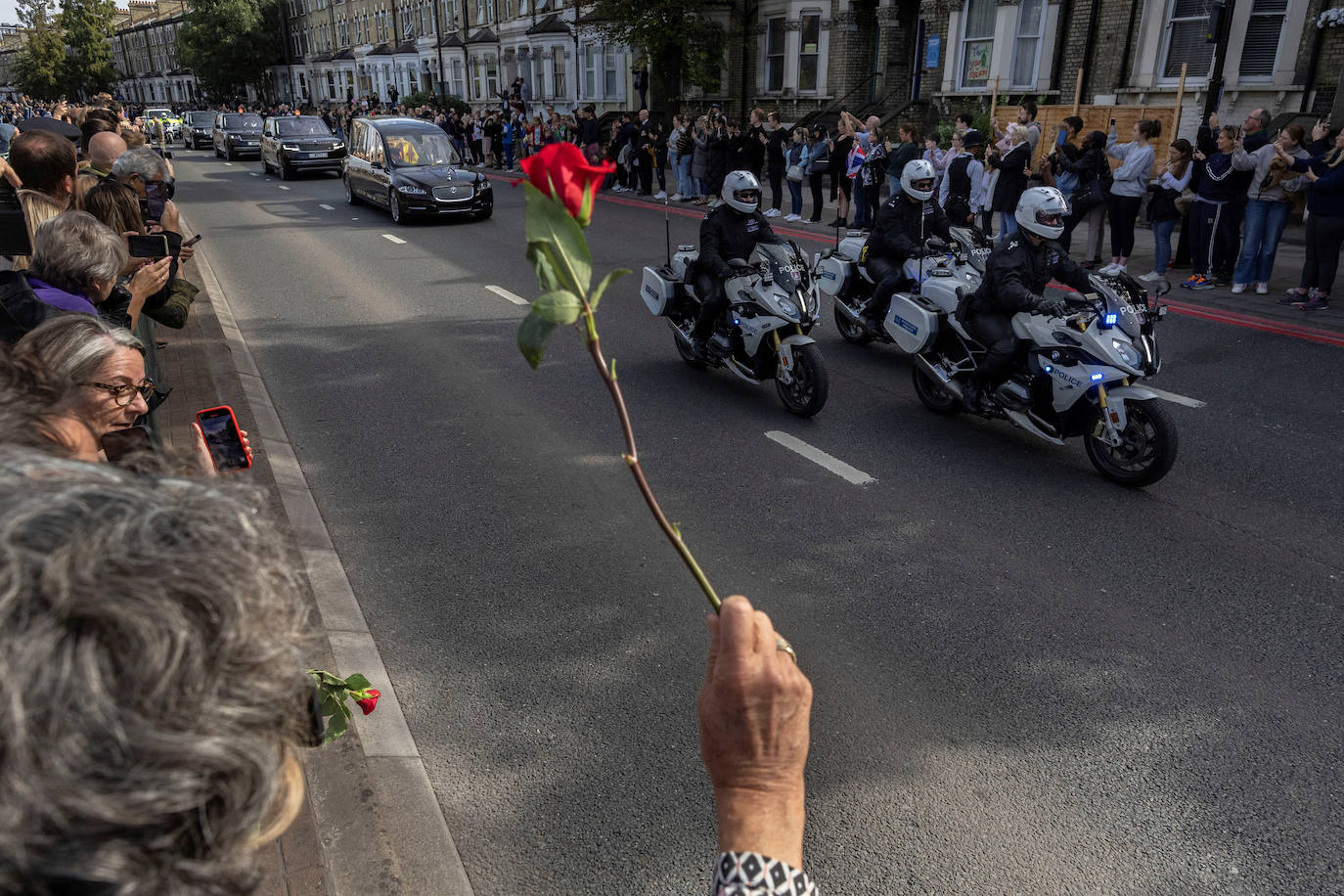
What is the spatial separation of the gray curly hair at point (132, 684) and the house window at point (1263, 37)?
19.3 m

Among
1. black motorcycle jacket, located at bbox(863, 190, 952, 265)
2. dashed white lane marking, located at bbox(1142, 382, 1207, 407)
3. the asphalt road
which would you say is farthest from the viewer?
black motorcycle jacket, located at bbox(863, 190, 952, 265)

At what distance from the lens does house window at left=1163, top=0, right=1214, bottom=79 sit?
16875 millimetres

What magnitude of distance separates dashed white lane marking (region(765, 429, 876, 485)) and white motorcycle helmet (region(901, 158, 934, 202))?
3.04 m

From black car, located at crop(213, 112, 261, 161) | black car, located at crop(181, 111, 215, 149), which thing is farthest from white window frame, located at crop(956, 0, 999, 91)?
black car, located at crop(181, 111, 215, 149)

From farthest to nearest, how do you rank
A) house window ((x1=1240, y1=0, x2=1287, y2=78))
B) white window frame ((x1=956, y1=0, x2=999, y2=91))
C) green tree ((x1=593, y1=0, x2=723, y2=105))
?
1. green tree ((x1=593, y1=0, x2=723, y2=105))
2. white window frame ((x1=956, y1=0, x2=999, y2=91))
3. house window ((x1=1240, y1=0, x2=1287, y2=78))

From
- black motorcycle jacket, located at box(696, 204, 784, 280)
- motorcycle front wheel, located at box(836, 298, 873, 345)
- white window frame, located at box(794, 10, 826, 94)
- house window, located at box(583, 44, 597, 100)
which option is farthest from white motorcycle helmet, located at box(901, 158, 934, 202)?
house window, located at box(583, 44, 597, 100)

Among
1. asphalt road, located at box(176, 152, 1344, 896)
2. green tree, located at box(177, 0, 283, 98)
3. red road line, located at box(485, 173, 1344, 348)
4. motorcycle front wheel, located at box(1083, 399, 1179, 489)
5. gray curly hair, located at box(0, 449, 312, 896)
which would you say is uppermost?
green tree, located at box(177, 0, 283, 98)

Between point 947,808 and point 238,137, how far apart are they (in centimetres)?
3699

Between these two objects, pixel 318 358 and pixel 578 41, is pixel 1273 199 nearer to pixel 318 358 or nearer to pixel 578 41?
pixel 318 358

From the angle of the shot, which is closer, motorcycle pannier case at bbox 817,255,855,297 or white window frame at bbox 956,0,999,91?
motorcycle pannier case at bbox 817,255,855,297

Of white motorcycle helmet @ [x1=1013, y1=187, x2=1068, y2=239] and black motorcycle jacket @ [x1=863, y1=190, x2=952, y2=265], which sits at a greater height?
white motorcycle helmet @ [x1=1013, y1=187, x2=1068, y2=239]

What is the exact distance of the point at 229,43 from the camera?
66438mm

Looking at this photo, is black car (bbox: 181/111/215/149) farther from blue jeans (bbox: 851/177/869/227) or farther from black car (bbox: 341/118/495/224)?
blue jeans (bbox: 851/177/869/227)

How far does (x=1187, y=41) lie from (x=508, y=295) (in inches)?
551
